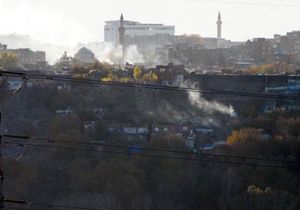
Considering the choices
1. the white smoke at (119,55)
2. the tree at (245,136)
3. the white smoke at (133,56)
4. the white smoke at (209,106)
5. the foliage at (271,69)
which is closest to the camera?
the tree at (245,136)

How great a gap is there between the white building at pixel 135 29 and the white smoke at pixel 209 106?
72.8ft

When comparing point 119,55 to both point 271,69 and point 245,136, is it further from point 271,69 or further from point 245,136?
point 245,136

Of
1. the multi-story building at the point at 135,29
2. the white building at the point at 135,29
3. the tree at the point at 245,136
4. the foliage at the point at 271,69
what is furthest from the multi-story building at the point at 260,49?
the tree at the point at 245,136

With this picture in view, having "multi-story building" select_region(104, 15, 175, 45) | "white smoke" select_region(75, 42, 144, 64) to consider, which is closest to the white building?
"multi-story building" select_region(104, 15, 175, 45)

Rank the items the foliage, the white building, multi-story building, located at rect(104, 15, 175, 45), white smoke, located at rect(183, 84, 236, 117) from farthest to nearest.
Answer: the white building, multi-story building, located at rect(104, 15, 175, 45), the foliage, white smoke, located at rect(183, 84, 236, 117)

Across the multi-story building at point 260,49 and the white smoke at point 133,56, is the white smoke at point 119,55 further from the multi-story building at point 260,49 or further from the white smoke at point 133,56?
the multi-story building at point 260,49

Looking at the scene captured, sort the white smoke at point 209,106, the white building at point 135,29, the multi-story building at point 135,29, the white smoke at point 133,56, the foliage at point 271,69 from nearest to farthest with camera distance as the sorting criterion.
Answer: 1. the white smoke at point 209,106
2. the foliage at point 271,69
3. the white smoke at point 133,56
4. the multi-story building at point 135,29
5. the white building at point 135,29

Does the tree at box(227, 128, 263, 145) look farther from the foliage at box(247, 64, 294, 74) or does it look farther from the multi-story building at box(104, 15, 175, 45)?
the multi-story building at box(104, 15, 175, 45)

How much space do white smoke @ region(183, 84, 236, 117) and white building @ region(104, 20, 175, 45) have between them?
22184mm

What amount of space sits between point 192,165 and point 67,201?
A: 60.9 inches

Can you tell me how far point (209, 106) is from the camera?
44.0ft

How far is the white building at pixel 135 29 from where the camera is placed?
1439 inches

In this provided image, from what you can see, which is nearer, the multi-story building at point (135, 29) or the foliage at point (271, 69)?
the foliage at point (271, 69)

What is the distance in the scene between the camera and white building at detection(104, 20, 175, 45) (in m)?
36.6
